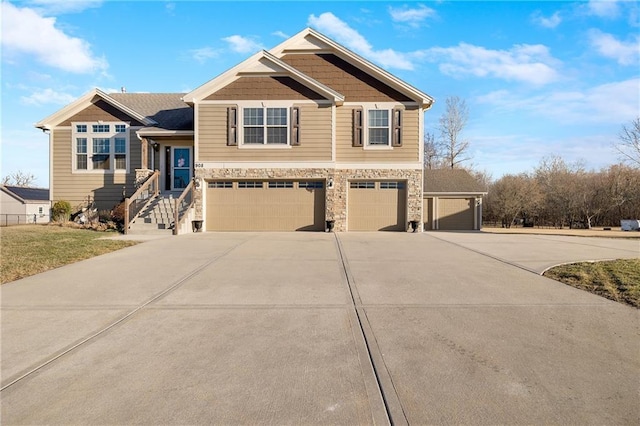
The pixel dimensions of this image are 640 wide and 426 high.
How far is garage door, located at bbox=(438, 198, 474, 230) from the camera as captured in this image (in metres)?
19.2

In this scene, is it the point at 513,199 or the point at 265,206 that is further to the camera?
the point at 513,199

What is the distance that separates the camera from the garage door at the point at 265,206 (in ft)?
49.0

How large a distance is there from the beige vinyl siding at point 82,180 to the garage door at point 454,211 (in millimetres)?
15852

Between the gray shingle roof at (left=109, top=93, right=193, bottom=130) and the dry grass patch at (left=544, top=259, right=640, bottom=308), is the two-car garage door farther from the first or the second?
the dry grass patch at (left=544, top=259, right=640, bottom=308)

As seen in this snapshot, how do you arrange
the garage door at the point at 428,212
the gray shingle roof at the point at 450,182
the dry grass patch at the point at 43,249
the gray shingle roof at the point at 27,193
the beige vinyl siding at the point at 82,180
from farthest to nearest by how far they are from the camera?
the gray shingle roof at the point at 27,193 < the gray shingle roof at the point at 450,182 < the garage door at the point at 428,212 < the beige vinyl siding at the point at 82,180 < the dry grass patch at the point at 43,249

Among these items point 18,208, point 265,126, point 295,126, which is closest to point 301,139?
point 295,126

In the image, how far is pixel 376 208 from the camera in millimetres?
15453

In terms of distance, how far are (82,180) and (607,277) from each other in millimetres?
20091

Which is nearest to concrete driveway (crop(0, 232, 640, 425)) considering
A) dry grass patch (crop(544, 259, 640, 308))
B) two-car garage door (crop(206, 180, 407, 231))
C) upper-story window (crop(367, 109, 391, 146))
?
dry grass patch (crop(544, 259, 640, 308))

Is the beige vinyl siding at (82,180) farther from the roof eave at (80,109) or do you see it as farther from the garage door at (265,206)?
the garage door at (265,206)

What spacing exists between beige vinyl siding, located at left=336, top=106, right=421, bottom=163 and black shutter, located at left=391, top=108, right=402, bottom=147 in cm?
17

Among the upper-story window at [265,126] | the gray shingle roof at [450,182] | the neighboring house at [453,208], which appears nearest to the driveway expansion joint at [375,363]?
the upper-story window at [265,126]

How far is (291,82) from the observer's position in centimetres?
1483

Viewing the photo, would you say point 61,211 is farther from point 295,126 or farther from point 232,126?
point 295,126
